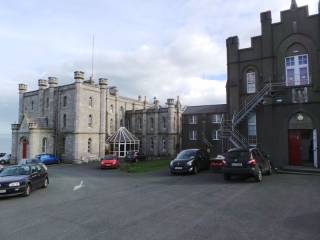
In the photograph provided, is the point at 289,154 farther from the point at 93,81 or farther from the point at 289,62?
the point at 93,81

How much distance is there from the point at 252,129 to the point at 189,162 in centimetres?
755

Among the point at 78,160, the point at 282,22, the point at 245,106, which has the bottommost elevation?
the point at 78,160

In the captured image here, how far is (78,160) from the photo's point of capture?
38.0 meters

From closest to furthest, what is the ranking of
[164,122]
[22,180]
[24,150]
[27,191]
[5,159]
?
[22,180] < [27,191] < [24,150] < [5,159] < [164,122]

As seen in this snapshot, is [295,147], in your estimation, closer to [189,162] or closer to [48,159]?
[189,162]

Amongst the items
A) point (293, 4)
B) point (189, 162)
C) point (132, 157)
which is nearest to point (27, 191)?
point (189, 162)

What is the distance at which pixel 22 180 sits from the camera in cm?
1322

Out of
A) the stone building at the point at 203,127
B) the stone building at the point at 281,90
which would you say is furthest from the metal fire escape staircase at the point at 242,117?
the stone building at the point at 203,127

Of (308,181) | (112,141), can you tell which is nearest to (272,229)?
(308,181)

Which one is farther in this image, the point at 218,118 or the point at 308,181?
the point at 218,118

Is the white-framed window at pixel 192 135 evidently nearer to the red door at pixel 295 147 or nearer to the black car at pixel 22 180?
the red door at pixel 295 147

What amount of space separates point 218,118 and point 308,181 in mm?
29682

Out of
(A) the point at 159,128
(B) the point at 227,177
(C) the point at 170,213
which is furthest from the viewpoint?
(A) the point at 159,128

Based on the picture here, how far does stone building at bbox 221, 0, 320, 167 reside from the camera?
2105 cm
